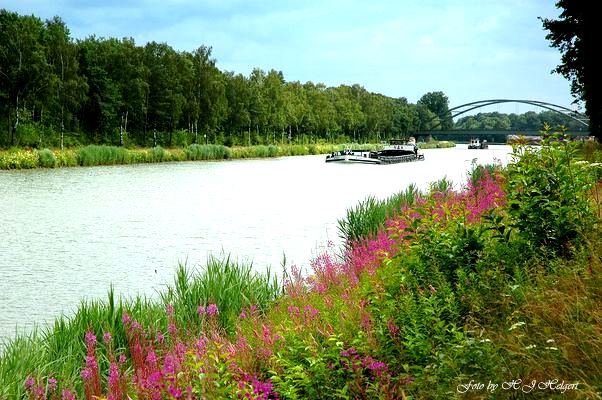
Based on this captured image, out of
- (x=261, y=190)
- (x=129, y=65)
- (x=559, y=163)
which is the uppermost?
(x=129, y=65)

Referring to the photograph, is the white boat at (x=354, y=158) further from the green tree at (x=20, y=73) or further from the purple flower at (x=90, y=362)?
the purple flower at (x=90, y=362)

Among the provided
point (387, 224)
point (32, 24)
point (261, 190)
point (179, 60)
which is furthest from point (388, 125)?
point (387, 224)

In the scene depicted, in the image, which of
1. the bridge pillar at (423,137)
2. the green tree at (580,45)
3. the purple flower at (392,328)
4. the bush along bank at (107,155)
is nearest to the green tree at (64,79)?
the bush along bank at (107,155)

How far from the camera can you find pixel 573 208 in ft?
23.0

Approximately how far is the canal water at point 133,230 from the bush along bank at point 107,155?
23.9ft

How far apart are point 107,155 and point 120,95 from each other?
51.1 ft

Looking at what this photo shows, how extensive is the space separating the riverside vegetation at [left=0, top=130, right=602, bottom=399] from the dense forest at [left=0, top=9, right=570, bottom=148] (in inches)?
2065

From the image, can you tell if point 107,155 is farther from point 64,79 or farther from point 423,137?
point 423,137

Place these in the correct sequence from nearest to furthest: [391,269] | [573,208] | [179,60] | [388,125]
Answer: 1. [573,208]
2. [391,269]
3. [179,60]
4. [388,125]

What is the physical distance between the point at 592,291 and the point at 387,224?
7971 mm

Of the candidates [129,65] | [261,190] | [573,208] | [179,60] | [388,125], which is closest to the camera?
[573,208]

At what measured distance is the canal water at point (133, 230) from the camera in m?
12.8

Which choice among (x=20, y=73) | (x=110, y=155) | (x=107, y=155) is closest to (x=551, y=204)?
(x=107, y=155)

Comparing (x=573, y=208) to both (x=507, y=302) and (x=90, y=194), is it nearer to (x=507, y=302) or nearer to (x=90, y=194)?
(x=507, y=302)
